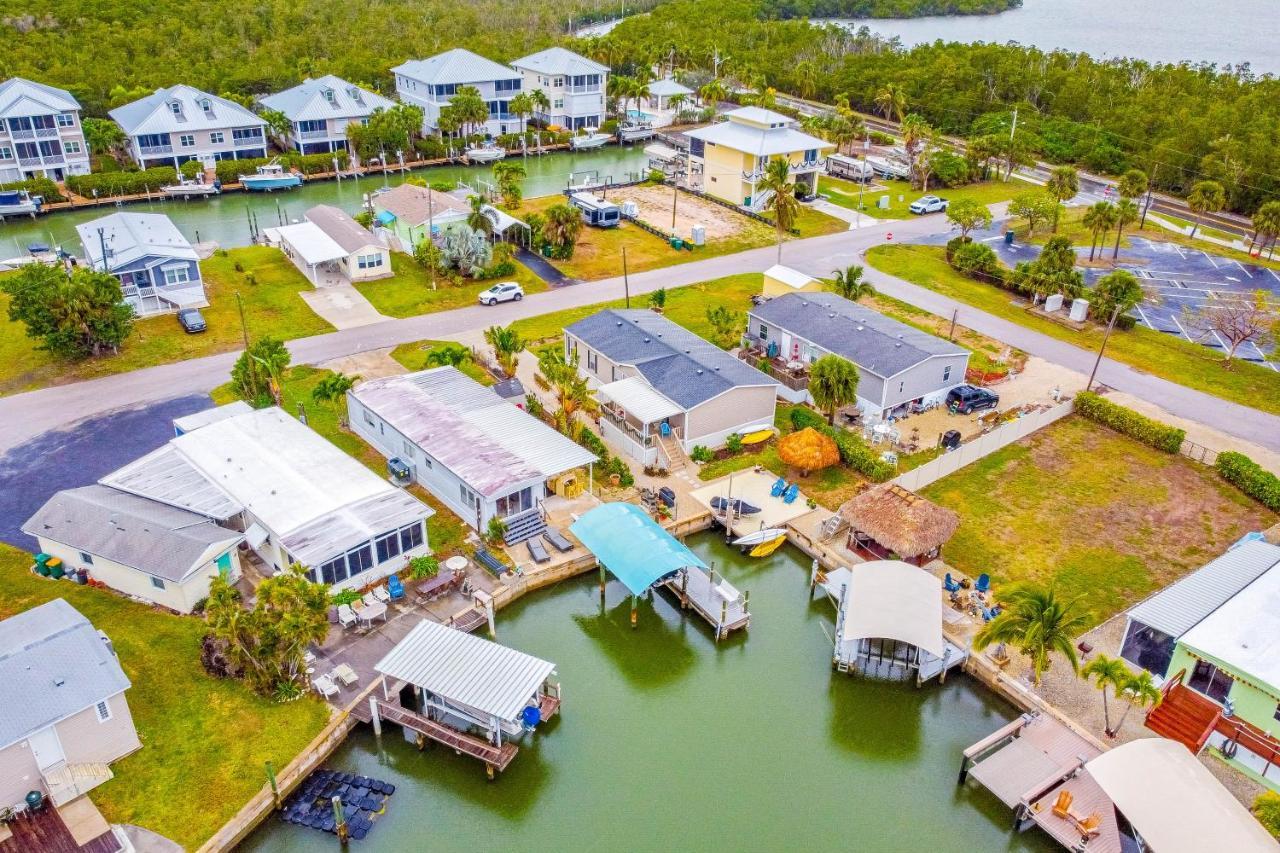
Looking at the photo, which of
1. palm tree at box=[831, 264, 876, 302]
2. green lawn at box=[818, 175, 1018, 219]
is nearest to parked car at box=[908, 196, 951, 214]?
green lawn at box=[818, 175, 1018, 219]

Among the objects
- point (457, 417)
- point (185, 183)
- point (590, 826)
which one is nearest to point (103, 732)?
→ point (590, 826)

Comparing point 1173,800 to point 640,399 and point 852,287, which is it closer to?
point 640,399

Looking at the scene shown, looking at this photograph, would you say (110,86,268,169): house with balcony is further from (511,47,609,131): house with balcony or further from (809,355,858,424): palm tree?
(809,355,858,424): palm tree

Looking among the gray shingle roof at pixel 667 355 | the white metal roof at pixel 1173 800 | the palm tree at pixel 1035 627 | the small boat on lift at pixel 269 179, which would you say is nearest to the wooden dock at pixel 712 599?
the palm tree at pixel 1035 627

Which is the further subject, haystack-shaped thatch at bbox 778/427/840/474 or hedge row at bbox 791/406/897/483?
hedge row at bbox 791/406/897/483

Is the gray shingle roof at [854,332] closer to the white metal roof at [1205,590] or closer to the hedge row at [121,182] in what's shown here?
the white metal roof at [1205,590]

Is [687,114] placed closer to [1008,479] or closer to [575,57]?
[575,57]

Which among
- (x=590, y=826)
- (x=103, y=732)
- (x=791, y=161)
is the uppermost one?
(x=791, y=161)
